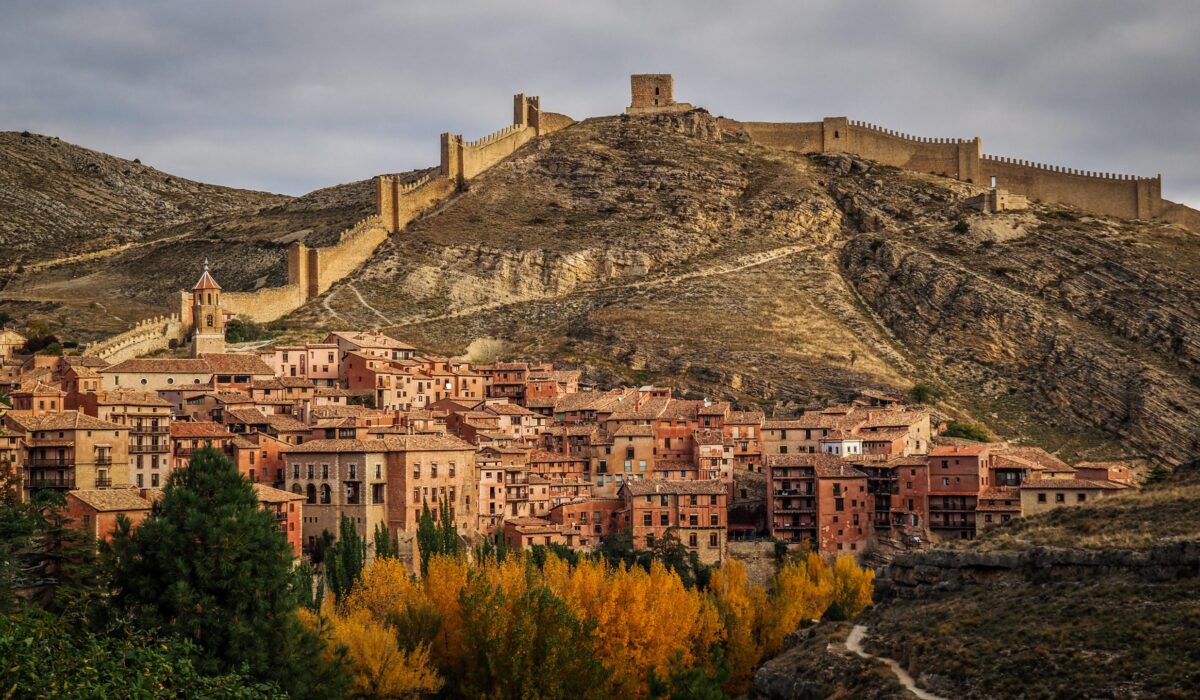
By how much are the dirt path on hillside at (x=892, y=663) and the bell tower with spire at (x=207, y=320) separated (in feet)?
168

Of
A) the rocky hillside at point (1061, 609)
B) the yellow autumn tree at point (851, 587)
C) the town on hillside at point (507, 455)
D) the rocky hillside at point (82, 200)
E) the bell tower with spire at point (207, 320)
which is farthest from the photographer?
the rocky hillside at point (82, 200)

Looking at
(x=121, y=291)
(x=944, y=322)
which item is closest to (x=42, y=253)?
(x=121, y=291)

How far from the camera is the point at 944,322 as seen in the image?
9512cm

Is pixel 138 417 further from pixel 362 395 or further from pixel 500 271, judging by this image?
pixel 500 271

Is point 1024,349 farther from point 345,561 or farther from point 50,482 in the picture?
point 50,482

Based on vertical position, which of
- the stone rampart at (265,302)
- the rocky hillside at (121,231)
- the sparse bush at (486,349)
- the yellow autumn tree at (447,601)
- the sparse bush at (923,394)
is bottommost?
the yellow autumn tree at (447,601)

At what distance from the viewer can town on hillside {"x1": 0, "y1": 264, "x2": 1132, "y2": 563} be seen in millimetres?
61500

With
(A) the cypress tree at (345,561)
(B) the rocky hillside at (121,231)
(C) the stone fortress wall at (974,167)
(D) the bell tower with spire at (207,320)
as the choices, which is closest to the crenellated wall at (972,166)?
(C) the stone fortress wall at (974,167)

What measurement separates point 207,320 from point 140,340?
3762mm

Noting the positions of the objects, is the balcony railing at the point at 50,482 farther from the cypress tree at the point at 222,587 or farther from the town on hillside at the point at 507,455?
the cypress tree at the point at 222,587

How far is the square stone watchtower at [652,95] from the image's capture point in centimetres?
12500

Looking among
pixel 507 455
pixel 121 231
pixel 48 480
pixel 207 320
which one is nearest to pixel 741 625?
pixel 507 455

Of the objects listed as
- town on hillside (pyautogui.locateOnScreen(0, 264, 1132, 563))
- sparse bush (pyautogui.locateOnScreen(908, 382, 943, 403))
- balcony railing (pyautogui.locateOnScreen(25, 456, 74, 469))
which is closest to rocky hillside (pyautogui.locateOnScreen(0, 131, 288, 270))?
town on hillside (pyautogui.locateOnScreen(0, 264, 1132, 563))

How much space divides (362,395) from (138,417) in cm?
1535
